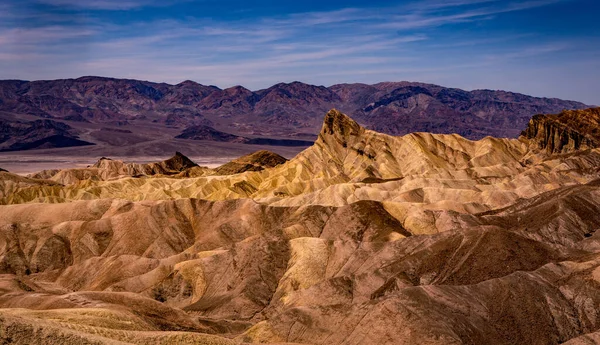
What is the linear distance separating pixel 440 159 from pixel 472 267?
297ft

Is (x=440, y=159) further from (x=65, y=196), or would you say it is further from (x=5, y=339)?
(x=5, y=339)

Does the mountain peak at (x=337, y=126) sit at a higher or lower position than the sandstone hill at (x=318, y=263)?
higher

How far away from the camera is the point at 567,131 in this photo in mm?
155375

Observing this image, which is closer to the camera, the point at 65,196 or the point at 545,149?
the point at 65,196

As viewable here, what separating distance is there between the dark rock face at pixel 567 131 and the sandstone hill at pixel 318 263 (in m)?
11.6

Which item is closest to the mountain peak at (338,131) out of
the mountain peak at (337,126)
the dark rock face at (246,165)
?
the mountain peak at (337,126)

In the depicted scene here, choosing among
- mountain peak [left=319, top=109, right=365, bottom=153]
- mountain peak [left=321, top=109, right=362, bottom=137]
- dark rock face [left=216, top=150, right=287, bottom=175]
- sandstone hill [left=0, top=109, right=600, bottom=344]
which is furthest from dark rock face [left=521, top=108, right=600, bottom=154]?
dark rock face [left=216, top=150, right=287, bottom=175]

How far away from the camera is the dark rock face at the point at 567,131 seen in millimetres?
153188

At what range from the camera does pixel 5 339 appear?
37562mm

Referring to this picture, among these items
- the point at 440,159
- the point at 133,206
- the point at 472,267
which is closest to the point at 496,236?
the point at 472,267

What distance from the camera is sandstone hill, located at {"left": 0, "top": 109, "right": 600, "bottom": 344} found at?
54.6 m

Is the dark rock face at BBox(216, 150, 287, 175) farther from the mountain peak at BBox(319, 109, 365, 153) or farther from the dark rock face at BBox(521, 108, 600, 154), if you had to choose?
the dark rock face at BBox(521, 108, 600, 154)

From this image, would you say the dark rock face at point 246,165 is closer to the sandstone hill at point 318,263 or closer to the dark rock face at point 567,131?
the sandstone hill at point 318,263

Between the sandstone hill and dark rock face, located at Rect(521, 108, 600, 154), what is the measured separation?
11.6m
